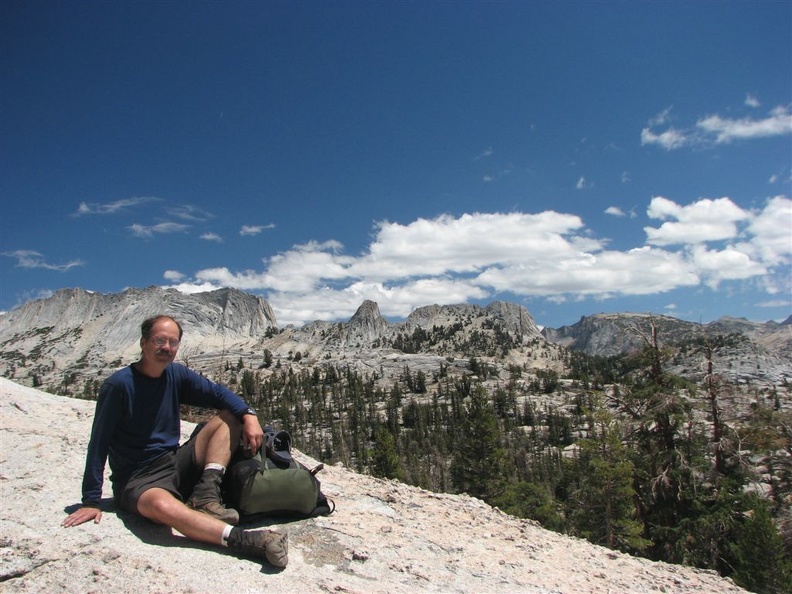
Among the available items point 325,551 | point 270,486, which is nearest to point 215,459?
point 270,486

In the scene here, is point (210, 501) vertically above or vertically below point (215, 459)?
below

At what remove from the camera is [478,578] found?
5293mm

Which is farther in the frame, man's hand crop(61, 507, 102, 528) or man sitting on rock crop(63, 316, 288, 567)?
man's hand crop(61, 507, 102, 528)

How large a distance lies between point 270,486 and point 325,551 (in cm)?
89

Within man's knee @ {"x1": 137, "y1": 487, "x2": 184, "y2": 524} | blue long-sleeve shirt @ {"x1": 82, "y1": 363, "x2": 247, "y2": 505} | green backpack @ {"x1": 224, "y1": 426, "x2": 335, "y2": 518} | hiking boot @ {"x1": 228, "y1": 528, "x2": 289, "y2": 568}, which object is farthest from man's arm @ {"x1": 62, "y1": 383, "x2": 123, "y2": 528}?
hiking boot @ {"x1": 228, "y1": 528, "x2": 289, "y2": 568}

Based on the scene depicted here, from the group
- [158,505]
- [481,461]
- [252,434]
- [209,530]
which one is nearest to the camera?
[209,530]

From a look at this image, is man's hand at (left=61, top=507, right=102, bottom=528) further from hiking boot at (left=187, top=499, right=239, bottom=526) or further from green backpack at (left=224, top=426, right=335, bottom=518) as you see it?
green backpack at (left=224, top=426, right=335, bottom=518)

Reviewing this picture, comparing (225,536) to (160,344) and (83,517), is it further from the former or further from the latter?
(160,344)

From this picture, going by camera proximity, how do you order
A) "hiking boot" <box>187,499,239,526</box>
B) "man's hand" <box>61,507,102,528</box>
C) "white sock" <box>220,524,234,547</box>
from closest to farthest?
1. "white sock" <box>220,524,234,547</box>
2. "man's hand" <box>61,507,102,528</box>
3. "hiking boot" <box>187,499,239,526</box>

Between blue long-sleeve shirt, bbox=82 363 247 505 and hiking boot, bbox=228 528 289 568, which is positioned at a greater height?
blue long-sleeve shirt, bbox=82 363 247 505

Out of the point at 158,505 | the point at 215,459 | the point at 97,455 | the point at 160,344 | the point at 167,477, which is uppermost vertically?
the point at 160,344

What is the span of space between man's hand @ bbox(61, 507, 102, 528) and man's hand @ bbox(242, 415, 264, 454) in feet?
5.03

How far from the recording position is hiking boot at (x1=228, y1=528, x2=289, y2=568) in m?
4.39

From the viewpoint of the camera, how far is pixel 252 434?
5.33 metres
